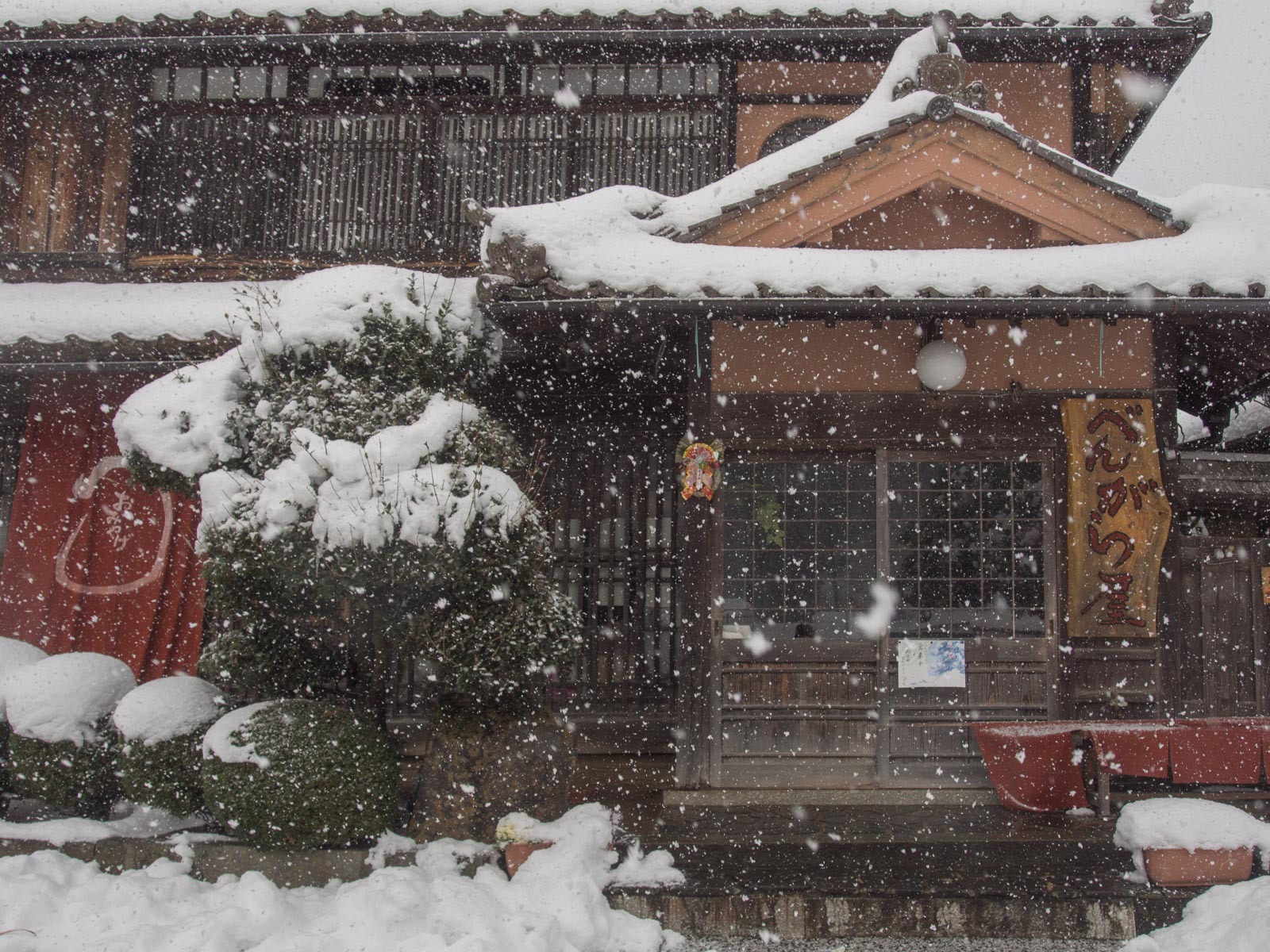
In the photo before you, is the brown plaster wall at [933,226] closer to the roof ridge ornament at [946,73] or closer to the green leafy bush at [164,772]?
the roof ridge ornament at [946,73]

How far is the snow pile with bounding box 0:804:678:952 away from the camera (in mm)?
4941

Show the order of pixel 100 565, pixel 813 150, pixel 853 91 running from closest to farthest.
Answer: pixel 813 150, pixel 100 565, pixel 853 91

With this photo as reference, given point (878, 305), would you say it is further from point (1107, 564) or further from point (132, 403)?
point (132, 403)

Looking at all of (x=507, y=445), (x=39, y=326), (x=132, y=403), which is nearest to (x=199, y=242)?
(x=39, y=326)

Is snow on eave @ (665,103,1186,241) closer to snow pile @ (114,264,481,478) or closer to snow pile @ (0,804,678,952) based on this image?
snow pile @ (114,264,481,478)

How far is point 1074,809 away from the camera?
270 inches

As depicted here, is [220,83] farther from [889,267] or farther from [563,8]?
[889,267]

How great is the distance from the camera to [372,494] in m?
5.73

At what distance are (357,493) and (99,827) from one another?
2.87m

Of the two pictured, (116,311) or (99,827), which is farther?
(116,311)

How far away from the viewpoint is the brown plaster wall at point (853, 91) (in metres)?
9.55

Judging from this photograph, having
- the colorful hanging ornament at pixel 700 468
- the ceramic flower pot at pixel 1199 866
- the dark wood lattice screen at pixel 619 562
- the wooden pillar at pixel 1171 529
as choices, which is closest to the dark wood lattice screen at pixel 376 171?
the dark wood lattice screen at pixel 619 562

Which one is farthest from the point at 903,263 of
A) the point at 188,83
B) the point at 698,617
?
the point at 188,83

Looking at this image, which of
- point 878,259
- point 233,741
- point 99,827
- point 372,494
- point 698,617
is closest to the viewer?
point 372,494
